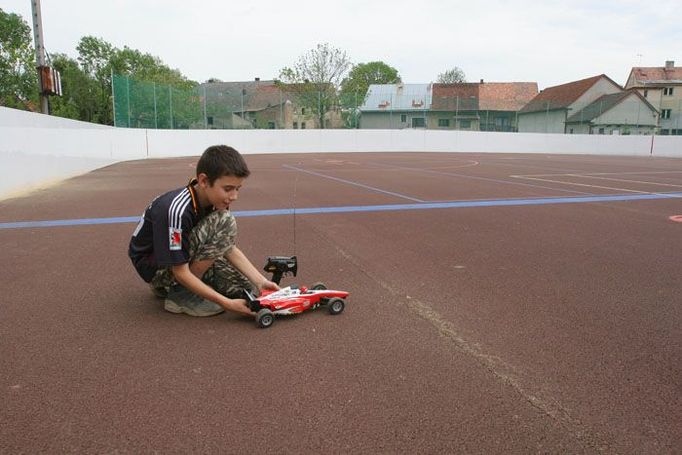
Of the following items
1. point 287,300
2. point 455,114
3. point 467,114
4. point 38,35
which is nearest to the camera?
point 287,300

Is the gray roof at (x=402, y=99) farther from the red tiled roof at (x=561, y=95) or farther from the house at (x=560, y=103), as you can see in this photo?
the red tiled roof at (x=561, y=95)

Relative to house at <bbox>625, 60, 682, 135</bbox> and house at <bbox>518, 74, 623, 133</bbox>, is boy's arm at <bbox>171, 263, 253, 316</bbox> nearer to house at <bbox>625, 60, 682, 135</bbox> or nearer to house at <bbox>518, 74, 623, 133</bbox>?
house at <bbox>518, 74, 623, 133</bbox>

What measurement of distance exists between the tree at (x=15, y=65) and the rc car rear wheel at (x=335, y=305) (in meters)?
57.4

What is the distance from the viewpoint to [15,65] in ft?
175

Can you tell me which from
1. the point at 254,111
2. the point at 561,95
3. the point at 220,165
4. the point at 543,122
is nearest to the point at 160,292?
the point at 220,165

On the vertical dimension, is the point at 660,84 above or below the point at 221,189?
above

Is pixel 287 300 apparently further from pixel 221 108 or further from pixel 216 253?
pixel 221 108

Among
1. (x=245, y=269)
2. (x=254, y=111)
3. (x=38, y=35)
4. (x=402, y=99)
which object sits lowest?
(x=245, y=269)

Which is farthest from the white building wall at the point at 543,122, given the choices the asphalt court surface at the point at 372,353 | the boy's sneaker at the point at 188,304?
the boy's sneaker at the point at 188,304

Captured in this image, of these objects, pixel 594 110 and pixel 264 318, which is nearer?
pixel 264 318

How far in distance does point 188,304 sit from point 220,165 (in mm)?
1113

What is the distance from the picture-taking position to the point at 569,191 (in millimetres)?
10977

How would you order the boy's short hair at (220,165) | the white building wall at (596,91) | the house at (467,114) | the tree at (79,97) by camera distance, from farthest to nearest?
the white building wall at (596,91) → the tree at (79,97) → the house at (467,114) → the boy's short hair at (220,165)

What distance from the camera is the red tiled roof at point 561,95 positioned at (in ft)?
186
